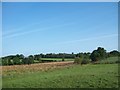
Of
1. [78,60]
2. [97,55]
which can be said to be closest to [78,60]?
[78,60]

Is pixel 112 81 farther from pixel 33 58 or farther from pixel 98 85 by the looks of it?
pixel 33 58

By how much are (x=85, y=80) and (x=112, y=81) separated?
1.07 meters

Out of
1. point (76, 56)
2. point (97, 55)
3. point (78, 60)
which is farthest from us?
point (97, 55)

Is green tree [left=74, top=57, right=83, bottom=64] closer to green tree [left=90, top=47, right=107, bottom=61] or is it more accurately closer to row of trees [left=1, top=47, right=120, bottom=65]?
row of trees [left=1, top=47, right=120, bottom=65]

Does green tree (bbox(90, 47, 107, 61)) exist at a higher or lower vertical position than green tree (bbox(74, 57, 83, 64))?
higher

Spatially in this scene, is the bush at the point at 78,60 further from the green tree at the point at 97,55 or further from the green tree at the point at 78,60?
the green tree at the point at 97,55

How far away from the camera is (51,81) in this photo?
9.45 metres

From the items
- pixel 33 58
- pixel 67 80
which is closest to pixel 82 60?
pixel 33 58

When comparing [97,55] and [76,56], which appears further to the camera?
[97,55]

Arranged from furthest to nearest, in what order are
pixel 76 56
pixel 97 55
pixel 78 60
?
pixel 97 55
pixel 78 60
pixel 76 56

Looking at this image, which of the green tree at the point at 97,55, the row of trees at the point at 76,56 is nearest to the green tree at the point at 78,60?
the row of trees at the point at 76,56

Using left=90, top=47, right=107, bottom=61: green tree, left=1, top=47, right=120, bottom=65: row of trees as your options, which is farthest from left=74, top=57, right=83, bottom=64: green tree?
left=90, top=47, right=107, bottom=61: green tree

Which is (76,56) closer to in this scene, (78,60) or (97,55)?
(78,60)

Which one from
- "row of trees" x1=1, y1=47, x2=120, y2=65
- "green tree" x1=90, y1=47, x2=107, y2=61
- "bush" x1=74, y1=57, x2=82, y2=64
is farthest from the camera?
"bush" x1=74, y1=57, x2=82, y2=64
